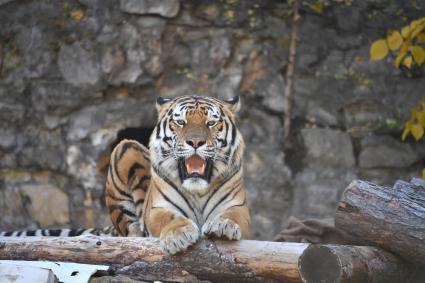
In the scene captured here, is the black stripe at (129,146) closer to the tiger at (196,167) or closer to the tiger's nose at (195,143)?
the tiger at (196,167)

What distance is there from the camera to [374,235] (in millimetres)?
4168

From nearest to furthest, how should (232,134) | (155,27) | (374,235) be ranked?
(374,235), (232,134), (155,27)

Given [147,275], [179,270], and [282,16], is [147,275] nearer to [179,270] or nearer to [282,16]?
[179,270]

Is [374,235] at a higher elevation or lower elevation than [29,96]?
lower

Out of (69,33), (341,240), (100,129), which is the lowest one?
(341,240)

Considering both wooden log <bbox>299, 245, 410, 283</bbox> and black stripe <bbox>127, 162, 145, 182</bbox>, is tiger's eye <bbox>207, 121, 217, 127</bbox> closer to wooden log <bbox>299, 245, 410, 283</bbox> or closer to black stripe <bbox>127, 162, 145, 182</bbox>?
black stripe <bbox>127, 162, 145, 182</bbox>

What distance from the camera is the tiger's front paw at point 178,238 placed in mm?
4234

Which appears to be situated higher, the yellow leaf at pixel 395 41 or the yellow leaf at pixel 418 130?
the yellow leaf at pixel 395 41

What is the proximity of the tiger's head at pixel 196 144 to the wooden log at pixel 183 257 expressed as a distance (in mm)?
760

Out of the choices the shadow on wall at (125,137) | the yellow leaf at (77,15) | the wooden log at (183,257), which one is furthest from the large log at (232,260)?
the yellow leaf at (77,15)

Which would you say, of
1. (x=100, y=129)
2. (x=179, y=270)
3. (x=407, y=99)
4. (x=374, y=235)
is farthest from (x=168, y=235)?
(x=407, y=99)

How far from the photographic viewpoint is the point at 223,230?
4281 millimetres

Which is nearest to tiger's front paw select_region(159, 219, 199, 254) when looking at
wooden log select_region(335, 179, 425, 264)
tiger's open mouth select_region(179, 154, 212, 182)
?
tiger's open mouth select_region(179, 154, 212, 182)

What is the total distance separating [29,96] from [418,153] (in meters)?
3.98
